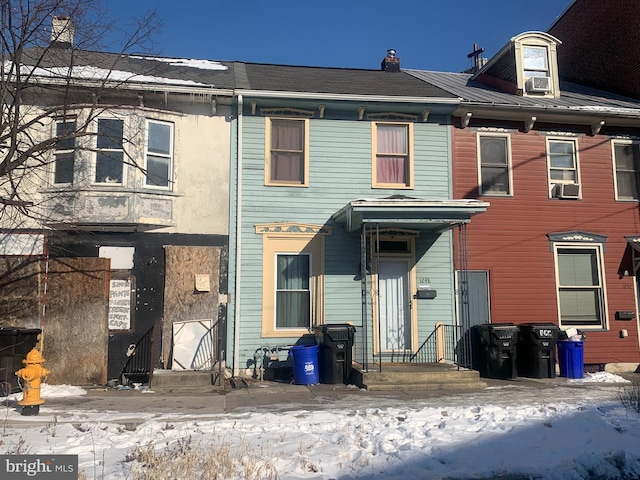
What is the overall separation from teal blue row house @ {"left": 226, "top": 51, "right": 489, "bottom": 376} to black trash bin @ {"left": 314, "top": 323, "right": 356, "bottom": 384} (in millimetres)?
812

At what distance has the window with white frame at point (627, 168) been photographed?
44.7ft

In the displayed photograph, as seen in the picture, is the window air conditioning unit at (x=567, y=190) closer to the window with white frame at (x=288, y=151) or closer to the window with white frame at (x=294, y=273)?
the window with white frame at (x=294, y=273)

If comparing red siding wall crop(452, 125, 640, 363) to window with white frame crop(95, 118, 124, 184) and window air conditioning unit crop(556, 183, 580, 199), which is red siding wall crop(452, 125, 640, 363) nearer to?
window air conditioning unit crop(556, 183, 580, 199)

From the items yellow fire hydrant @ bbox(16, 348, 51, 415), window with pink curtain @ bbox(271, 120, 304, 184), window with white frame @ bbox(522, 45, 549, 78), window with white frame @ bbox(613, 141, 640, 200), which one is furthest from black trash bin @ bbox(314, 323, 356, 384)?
window with white frame @ bbox(522, 45, 549, 78)

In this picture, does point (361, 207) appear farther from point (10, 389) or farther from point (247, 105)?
point (10, 389)

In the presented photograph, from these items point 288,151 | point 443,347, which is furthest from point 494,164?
point 288,151

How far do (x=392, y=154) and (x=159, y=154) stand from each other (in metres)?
5.28

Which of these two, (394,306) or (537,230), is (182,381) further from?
(537,230)

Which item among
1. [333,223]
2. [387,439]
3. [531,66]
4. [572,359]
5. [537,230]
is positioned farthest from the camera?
[531,66]

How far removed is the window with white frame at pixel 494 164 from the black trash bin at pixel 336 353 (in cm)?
503

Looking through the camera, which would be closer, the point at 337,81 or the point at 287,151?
the point at 287,151

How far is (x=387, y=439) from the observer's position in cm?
592

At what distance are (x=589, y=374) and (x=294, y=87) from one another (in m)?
9.46

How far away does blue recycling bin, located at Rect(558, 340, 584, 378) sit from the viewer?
11.6 m
